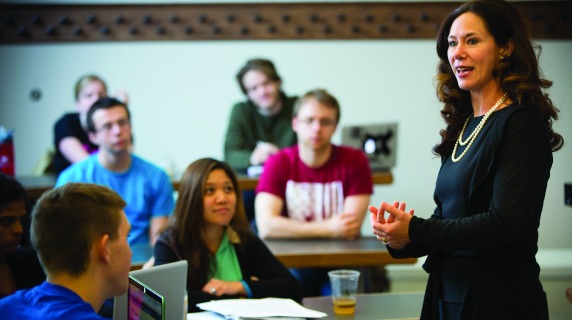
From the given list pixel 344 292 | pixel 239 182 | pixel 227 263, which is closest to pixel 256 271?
pixel 227 263

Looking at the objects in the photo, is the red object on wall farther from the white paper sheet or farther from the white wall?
the white paper sheet

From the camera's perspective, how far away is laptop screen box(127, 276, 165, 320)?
143 centimetres

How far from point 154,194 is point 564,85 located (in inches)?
107

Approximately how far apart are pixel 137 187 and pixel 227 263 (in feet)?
3.36

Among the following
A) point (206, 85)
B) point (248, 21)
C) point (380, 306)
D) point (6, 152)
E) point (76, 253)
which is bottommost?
point (380, 306)

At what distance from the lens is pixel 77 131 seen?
171 inches

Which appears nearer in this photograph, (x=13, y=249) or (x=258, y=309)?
(x=258, y=309)

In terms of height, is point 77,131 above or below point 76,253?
above

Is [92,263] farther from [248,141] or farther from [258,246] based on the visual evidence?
[248,141]

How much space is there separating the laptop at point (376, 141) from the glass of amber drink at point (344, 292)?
7.03 ft

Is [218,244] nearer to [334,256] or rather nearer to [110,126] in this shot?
[334,256]

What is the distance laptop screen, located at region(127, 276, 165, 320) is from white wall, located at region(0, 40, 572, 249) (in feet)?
12.9

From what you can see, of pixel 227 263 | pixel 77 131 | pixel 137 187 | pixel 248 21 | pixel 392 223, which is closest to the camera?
pixel 392 223

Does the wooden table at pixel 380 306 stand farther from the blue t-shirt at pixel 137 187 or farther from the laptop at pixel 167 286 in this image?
the blue t-shirt at pixel 137 187
